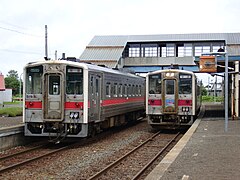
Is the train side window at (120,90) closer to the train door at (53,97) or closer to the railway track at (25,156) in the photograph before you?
the railway track at (25,156)

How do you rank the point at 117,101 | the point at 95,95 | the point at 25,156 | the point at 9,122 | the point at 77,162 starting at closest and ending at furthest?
the point at 77,162 < the point at 25,156 < the point at 95,95 < the point at 117,101 < the point at 9,122

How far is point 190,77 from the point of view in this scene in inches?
771

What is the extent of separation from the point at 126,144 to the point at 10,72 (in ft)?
448

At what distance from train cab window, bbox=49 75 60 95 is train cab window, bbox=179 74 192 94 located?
697cm

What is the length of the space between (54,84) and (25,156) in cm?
279

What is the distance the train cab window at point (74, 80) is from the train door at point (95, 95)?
0.52m

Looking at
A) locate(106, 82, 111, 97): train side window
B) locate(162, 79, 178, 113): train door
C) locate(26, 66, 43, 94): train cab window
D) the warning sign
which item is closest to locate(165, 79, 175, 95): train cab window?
locate(162, 79, 178, 113): train door

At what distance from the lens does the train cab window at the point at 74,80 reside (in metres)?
14.2

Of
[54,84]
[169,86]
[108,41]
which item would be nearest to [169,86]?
[169,86]

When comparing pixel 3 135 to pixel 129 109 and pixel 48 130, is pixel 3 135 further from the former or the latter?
pixel 129 109

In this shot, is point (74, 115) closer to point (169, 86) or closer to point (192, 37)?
point (169, 86)

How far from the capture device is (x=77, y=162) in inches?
447

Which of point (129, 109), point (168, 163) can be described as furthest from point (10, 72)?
point (168, 163)

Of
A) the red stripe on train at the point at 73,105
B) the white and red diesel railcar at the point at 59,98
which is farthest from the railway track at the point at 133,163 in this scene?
the red stripe on train at the point at 73,105
